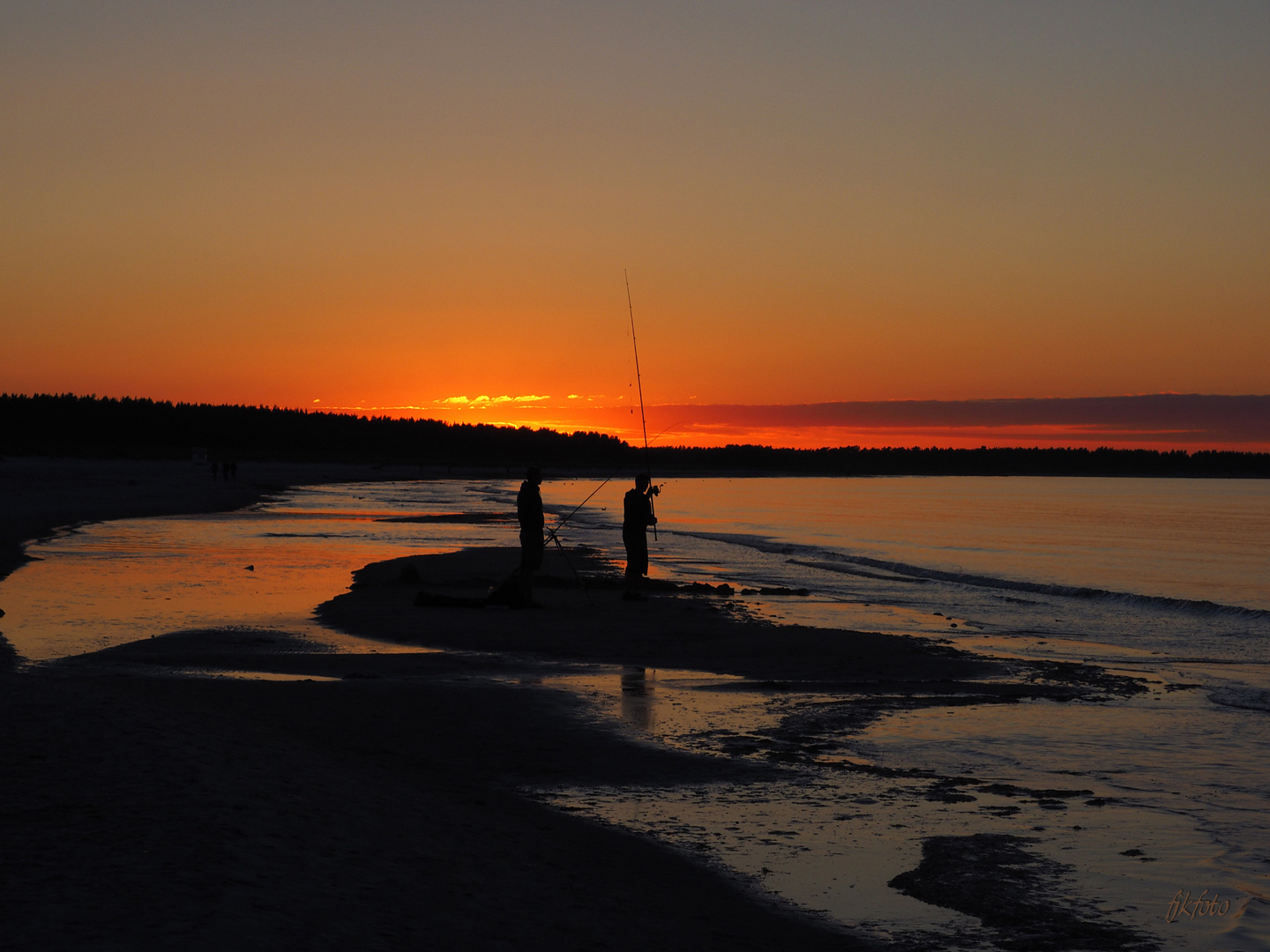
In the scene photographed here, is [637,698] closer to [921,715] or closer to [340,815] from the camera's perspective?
[921,715]

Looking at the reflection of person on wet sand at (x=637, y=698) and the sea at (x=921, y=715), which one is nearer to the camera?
the sea at (x=921, y=715)

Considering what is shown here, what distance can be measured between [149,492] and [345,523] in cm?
2171

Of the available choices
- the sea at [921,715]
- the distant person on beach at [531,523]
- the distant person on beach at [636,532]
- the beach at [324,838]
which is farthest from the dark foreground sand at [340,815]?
the distant person on beach at [636,532]

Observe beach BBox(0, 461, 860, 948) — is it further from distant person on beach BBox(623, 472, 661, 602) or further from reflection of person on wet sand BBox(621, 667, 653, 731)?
distant person on beach BBox(623, 472, 661, 602)

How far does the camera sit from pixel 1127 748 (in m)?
8.51

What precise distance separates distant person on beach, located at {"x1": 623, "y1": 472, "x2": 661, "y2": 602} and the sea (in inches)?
71.2

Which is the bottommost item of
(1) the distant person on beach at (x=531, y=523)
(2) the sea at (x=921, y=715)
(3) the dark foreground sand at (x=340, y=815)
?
(2) the sea at (x=921, y=715)

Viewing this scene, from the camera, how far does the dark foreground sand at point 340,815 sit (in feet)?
14.3

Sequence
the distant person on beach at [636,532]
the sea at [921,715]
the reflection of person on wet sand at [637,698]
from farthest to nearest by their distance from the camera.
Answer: the distant person on beach at [636,532] → the reflection of person on wet sand at [637,698] → the sea at [921,715]

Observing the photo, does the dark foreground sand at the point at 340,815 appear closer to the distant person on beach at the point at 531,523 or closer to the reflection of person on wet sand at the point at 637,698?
the reflection of person on wet sand at the point at 637,698

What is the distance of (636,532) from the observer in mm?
16703

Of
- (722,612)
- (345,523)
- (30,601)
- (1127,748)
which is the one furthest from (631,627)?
(345,523)

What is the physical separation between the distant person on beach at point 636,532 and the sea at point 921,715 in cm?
181

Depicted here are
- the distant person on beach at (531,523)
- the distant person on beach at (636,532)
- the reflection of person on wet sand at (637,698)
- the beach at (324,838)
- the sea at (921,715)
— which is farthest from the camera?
the distant person on beach at (636,532)
